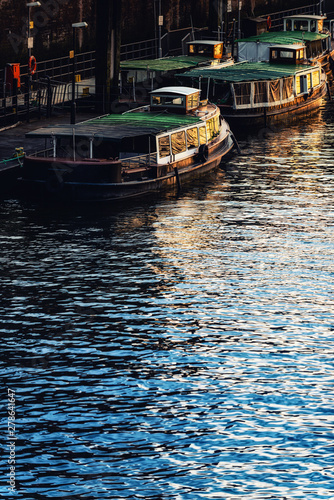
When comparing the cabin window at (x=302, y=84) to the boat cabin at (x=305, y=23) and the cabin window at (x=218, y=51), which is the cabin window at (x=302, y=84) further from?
the boat cabin at (x=305, y=23)

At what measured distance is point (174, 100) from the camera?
4516 cm

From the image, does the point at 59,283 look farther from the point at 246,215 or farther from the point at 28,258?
the point at 246,215

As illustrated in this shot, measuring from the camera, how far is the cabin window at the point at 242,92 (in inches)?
2041

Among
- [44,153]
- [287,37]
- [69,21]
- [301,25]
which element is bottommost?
[44,153]

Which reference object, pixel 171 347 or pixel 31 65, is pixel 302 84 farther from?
pixel 171 347

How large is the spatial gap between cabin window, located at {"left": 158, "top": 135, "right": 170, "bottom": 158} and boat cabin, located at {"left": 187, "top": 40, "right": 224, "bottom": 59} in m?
22.5

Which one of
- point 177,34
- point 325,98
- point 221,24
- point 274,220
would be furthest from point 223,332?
point 177,34

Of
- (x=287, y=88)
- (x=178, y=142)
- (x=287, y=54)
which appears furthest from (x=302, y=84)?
(x=178, y=142)

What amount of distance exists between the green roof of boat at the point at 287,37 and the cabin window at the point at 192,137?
23.1m

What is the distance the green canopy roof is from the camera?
3788 cm

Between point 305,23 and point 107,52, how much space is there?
26742 mm

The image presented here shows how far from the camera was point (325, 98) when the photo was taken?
6625 centimetres

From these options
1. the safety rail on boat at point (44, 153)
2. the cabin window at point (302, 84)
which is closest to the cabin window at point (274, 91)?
the cabin window at point (302, 84)

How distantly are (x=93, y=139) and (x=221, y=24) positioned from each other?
36048mm
